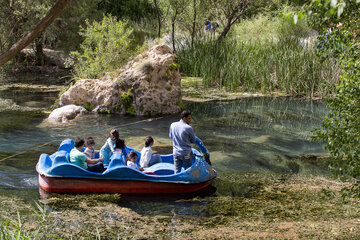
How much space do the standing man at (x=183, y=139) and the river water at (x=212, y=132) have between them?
1.52 m

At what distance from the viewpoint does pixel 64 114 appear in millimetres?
12609

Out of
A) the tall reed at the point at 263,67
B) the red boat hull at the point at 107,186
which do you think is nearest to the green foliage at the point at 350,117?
the red boat hull at the point at 107,186

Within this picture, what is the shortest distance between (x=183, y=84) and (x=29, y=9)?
317 inches

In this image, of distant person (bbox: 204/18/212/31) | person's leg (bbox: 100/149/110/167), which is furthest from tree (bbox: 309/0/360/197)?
distant person (bbox: 204/18/212/31)

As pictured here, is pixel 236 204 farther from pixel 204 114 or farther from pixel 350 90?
pixel 204 114

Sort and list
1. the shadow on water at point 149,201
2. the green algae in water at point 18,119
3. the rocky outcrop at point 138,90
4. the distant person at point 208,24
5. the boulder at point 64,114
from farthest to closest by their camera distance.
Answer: the distant person at point 208,24
the rocky outcrop at point 138,90
the boulder at point 64,114
the green algae in water at point 18,119
the shadow on water at point 149,201

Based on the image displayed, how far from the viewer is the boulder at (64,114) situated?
1240 cm

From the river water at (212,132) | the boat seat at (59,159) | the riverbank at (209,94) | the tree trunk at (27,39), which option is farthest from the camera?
the riverbank at (209,94)

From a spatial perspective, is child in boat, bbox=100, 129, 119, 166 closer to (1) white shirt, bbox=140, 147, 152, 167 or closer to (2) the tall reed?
(1) white shirt, bbox=140, 147, 152, 167

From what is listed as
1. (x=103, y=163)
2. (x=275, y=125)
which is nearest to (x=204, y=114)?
(x=275, y=125)

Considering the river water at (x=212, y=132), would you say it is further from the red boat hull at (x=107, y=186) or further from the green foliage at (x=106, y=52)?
the green foliage at (x=106, y=52)

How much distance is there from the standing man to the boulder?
6479mm

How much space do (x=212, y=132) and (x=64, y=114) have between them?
15.5 ft

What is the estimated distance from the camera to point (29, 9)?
19.0 metres
